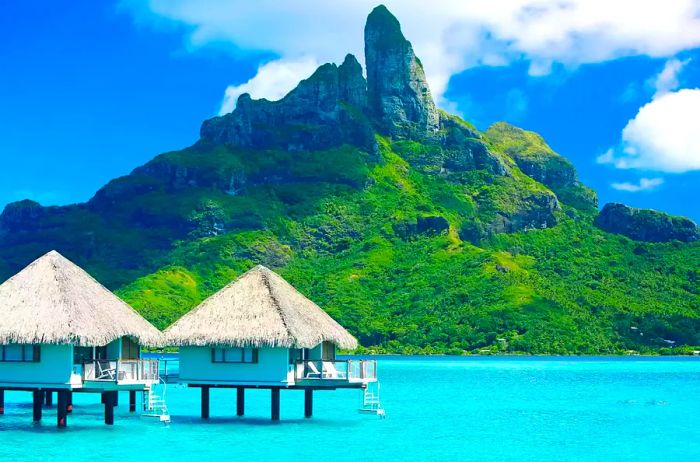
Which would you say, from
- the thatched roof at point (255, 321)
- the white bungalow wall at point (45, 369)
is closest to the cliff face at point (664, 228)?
the thatched roof at point (255, 321)

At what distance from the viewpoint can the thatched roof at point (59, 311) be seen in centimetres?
3962

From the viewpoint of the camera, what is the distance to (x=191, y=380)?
146 ft

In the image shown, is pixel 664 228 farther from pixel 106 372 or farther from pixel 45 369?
pixel 45 369

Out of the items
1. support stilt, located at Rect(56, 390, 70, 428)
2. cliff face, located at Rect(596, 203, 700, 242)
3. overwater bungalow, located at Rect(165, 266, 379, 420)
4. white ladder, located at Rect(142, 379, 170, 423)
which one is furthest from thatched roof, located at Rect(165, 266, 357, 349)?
cliff face, located at Rect(596, 203, 700, 242)

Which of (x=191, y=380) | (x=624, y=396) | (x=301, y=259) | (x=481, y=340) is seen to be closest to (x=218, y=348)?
(x=191, y=380)

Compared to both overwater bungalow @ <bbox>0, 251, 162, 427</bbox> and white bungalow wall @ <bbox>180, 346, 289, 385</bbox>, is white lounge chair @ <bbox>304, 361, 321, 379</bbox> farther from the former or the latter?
overwater bungalow @ <bbox>0, 251, 162, 427</bbox>

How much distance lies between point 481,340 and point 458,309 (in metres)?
9.42

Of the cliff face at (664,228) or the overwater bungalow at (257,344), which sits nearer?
the overwater bungalow at (257,344)

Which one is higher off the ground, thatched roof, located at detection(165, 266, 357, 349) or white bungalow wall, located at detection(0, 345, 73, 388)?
thatched roof, located at detection(165, 266, 357, 349)

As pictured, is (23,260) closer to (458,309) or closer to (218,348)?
(458,309)

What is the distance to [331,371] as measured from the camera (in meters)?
45.4

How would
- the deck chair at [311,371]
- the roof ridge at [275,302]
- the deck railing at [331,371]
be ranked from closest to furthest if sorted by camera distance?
1. the roof ridge at [275,302]
2. the deck railing at [331,371]
3. the deck chair at [311,371]

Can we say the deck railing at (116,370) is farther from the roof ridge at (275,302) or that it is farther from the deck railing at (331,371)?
the deck railing at (331,371)

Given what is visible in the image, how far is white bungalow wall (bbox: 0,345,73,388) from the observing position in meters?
40.1
